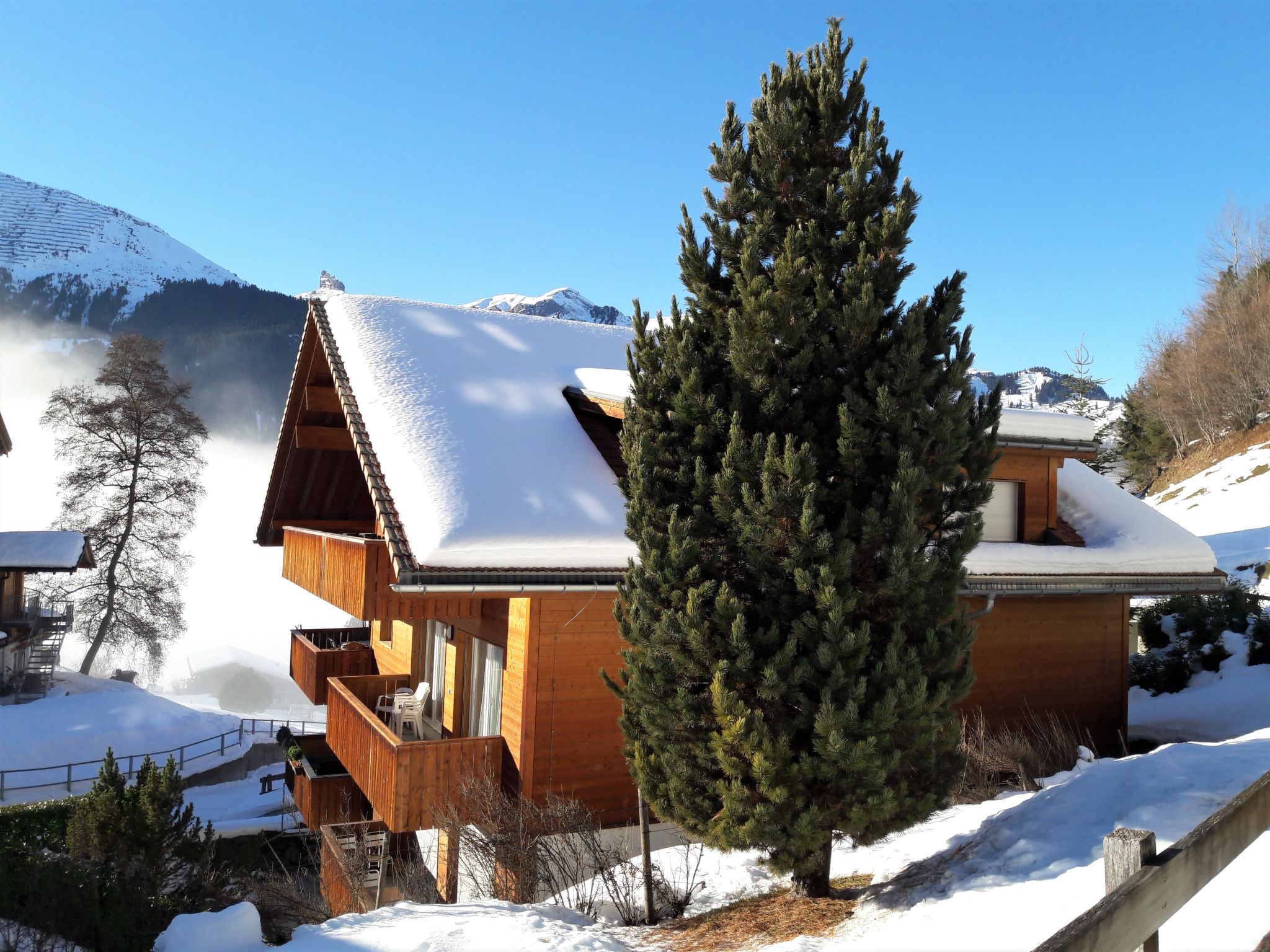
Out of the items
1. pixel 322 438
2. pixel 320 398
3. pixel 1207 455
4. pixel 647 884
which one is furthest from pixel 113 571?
pixel 1207 455

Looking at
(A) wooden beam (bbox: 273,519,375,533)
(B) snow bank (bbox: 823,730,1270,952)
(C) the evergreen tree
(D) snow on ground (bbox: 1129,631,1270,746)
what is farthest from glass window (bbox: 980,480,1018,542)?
(C) the evergreen tree

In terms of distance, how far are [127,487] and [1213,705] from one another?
33672 millimetres

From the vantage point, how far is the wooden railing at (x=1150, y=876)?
2426mm

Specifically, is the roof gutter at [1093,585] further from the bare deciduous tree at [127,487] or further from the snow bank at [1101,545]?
the bare deciduous tree at [127,487]

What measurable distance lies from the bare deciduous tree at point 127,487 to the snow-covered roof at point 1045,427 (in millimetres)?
29322

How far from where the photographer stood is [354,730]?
11.0 meters

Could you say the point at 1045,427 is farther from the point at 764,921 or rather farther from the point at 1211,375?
the point at 1211,375

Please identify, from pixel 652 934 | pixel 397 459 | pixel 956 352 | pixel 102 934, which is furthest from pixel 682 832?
pixel 102 934

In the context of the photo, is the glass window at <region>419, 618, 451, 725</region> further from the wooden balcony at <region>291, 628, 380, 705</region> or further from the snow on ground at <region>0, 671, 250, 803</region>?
the snow on ground at <region>0, 671, 250, 803</region>

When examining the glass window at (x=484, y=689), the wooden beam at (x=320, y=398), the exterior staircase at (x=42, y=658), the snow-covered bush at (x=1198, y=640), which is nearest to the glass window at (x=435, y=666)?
the glass window at (x=484, y=689)

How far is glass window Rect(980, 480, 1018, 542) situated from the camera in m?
12.4

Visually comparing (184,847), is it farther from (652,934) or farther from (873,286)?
(873,286)

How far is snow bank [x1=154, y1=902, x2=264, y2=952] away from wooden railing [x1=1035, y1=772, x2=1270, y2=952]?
7.71m

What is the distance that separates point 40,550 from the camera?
2825 centimetres
